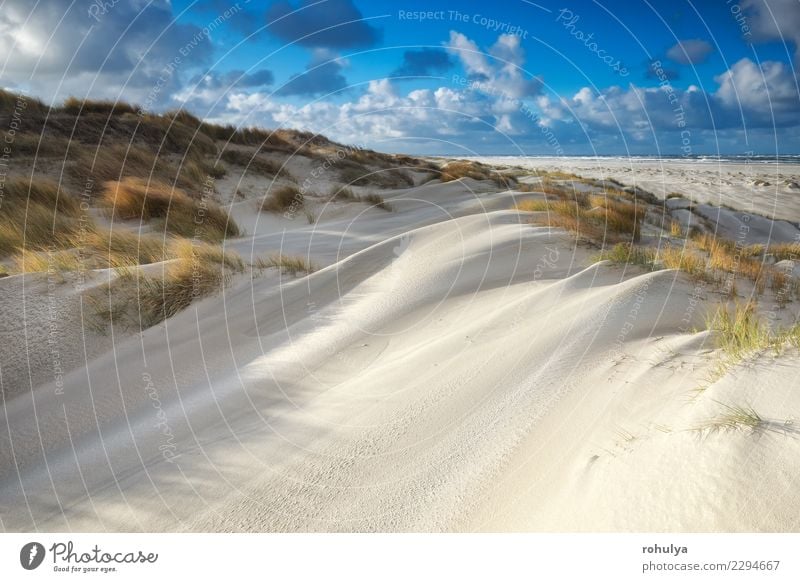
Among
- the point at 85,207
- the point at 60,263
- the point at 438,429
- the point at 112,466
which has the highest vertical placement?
the point at 85,207

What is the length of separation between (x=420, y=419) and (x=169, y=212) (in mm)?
6434

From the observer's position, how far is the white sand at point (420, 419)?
1805 millimetres

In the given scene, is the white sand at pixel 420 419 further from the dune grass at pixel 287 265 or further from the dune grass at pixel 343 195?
the dune grass at pixel 343 195

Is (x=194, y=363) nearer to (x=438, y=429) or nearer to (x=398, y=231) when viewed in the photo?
(x=438, y=429)

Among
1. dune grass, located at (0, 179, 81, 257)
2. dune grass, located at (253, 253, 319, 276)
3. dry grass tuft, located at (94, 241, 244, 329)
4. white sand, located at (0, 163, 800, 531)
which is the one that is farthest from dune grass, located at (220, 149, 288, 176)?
white sand, located at (0, 163, 800, 531)

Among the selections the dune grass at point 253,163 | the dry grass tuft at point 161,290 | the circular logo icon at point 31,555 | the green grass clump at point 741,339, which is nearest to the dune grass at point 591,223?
the green grass clump at point 741,339

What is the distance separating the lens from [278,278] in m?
5.00

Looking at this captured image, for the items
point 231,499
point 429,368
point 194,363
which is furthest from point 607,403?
point 194,363

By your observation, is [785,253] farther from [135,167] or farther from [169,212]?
[135,167]

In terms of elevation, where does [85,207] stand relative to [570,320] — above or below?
above

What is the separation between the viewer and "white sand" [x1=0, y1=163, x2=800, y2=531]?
1.80 metres

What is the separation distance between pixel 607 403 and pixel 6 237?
6.43 metres

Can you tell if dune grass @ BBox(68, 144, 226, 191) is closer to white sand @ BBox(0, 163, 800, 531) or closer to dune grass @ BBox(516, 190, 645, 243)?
white sand @ BBox(0, 163, 800, 531)

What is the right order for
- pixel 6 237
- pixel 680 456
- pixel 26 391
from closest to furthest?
pixel 680 456
pixel 26 391
pixel 6 237
